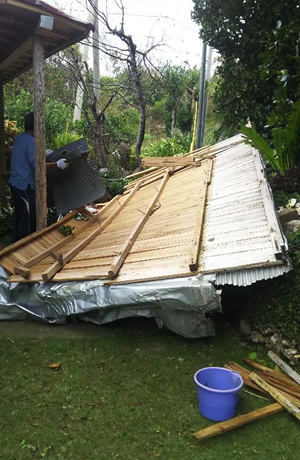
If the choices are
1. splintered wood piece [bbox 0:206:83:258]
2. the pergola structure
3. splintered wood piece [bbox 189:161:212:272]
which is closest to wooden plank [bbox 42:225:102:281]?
splintered wood piece [bbox 0:206:83:258]

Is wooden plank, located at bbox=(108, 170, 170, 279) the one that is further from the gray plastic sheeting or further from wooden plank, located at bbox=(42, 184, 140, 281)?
wooden plank, located at bbox=(42, 184, 140, 281)

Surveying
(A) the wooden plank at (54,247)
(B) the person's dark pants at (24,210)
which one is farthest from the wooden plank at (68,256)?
(B) the person's dark pants at (24,210)

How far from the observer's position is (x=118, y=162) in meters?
14.2

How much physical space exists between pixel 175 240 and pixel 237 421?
6.37 ft

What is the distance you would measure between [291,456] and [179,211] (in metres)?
3.22

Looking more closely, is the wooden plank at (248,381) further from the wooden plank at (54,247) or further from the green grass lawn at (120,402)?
the wooden plank at (54,247)

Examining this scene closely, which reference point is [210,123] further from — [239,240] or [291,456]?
[291,456]

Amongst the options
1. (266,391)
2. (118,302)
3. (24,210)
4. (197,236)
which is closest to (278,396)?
(266,391)

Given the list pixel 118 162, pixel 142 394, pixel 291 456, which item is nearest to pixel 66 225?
pixel 142 394

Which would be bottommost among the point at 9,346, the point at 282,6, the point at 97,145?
the point at 9,346

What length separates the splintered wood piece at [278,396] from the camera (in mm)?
2887

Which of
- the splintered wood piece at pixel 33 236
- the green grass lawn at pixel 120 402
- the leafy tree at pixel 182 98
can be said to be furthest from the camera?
the leafy tree at pixel 182 98

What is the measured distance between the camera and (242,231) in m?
3.98

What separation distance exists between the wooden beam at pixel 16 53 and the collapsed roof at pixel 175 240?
7.76 ft
